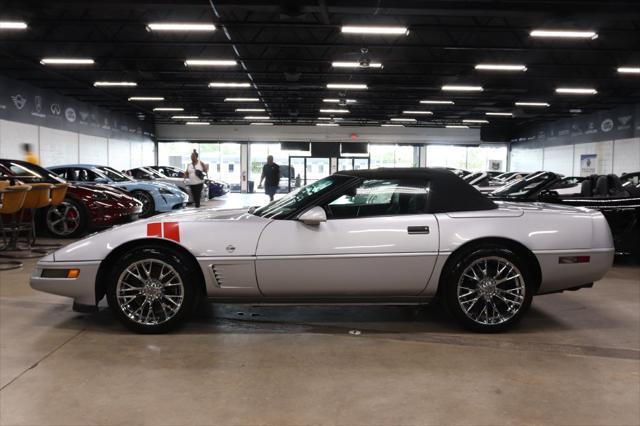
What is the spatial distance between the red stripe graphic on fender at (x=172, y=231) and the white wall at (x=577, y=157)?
792 inches

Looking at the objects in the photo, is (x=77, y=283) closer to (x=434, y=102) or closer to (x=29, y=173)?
(x=29, y=173)

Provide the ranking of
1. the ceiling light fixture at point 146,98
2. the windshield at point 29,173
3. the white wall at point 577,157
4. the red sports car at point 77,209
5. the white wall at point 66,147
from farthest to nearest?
the ceiling light fixture at point 146,98
the white wall at point 577,157
the white wall at point 66,147
the red sports car at point 77,209
the windshield at point 29,173

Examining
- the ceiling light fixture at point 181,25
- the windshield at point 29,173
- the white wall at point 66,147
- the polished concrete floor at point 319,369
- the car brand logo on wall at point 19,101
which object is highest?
the ceiling light fixture at point 181,25

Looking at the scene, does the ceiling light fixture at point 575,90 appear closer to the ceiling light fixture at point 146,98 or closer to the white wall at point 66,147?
the ceiling light fixture at point 146,98

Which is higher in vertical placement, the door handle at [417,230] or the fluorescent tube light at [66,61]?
the fluorescent tube light at [66,61]

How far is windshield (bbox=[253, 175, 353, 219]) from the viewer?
3.60 meters

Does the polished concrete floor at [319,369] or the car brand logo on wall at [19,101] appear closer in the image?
the polished concrete floor at [319,369]

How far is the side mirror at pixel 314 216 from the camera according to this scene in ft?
11.1

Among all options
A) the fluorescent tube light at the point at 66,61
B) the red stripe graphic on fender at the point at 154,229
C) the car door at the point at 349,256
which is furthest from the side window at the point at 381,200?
the fluorescent tube light at the point at 66,61

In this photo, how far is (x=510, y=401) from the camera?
8.32 feet

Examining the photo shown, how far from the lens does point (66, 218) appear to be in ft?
26.7

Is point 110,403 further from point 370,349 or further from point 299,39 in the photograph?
point 299,39

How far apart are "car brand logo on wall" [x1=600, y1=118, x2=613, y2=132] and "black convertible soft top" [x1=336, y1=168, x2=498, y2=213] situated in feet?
69.5

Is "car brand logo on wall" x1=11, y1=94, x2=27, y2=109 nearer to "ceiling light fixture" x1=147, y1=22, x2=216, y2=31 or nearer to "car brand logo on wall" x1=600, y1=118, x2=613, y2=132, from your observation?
"ceiling light fixture" x1=147, y1=22, x2=216, y2=31
